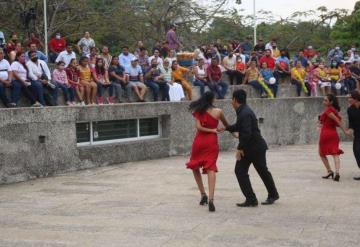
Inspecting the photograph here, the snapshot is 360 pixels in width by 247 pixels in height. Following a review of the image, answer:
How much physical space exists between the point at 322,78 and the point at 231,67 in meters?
4.28

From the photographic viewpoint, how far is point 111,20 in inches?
1228

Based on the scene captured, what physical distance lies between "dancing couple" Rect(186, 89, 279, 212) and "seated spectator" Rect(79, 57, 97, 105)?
6304 millimetres

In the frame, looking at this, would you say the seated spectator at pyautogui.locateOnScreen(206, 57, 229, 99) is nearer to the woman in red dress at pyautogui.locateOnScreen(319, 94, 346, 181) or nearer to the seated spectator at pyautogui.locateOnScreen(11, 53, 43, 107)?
the seated spectator at pyautogui.locateOnScreen(11, 53, 43, 107)

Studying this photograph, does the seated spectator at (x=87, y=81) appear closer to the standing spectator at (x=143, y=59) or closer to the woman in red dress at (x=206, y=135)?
the standing spectator at (x=143, y=59)

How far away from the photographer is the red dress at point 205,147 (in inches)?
361

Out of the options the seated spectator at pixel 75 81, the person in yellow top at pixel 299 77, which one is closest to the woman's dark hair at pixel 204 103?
the seated spectator at pixel 75 81

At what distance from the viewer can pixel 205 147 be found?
9211 mm

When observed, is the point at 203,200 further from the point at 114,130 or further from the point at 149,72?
the point at 149,72

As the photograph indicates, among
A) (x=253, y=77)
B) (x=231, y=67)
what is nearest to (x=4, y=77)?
(x=231, y=67)

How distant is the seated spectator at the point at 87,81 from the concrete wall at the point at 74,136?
→ 33.8 inches

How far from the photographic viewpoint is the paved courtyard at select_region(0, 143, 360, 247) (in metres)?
7.46

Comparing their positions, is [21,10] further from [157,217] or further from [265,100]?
[157,217]

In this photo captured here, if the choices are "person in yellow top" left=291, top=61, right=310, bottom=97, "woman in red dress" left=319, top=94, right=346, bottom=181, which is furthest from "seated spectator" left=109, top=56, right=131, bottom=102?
"person in yellow top" left=291, top=61, right=310, bottom=97

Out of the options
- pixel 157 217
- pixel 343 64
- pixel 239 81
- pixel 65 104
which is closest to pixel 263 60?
pixel 239 81
